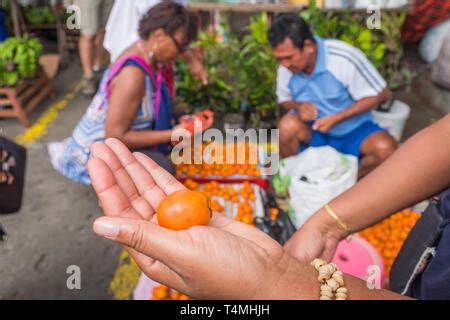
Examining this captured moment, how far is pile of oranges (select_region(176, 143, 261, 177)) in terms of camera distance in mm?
3799

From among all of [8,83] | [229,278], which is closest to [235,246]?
[229,278]

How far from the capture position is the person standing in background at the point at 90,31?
5559mm

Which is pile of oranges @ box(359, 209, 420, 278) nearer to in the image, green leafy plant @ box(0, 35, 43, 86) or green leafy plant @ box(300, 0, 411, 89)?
green leafy plant @ box(300, 0, 411, 89)

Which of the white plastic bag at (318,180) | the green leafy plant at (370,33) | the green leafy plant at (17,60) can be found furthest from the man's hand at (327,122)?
the green leafy plant at (17,60)

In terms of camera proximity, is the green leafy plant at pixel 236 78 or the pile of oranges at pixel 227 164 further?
the green leafy plant at pixel 236 78

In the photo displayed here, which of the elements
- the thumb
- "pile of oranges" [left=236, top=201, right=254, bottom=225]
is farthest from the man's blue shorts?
the thumb

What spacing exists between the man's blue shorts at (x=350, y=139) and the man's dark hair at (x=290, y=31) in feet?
3.09

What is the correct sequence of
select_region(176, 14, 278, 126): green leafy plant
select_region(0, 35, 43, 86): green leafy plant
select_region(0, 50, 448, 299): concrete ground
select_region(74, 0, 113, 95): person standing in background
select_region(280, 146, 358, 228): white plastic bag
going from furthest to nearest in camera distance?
select_region(74, 0, 113, 95): person standing in background
select_region(176, 14, 278, 126): green leafy plant
select_region(0, 35, 43, 86): green leafy plant
select_region(280, 146, 358, 228): white plastic bag
select_region(0, 50, 448, 299): concrete ground

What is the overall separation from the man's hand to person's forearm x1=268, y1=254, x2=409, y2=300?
2421 mm

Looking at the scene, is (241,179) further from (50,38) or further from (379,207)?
(50,38)

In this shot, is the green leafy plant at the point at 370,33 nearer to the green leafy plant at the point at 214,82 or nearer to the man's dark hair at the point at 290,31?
the green leafy plant at the point at 214,82

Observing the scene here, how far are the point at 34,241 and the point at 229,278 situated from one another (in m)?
2.64

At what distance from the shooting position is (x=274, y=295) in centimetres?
111

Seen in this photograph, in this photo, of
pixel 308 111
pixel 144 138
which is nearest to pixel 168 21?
pixel 144 138
